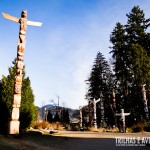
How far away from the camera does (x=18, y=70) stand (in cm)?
1291

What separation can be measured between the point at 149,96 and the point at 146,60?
5366mm

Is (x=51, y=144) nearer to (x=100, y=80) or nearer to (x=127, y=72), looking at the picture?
(x=127, y=72)

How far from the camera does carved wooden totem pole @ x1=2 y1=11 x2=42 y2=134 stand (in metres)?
12.0

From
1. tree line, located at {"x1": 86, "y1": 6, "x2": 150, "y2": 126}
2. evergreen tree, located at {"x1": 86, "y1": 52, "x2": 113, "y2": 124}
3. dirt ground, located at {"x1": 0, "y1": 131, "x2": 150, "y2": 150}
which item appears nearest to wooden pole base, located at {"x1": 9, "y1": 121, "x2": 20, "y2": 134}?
dirt ground, located at {"x1": 0, "y1": 131, "x2": 150, "y2": 150}

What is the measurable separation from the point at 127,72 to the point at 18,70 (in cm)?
2530

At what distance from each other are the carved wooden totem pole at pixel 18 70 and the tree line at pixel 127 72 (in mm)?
19223

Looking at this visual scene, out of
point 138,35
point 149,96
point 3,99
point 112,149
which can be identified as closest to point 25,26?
point 3,99

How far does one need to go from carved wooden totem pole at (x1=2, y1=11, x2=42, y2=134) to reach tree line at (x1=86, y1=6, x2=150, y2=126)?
19.2 m

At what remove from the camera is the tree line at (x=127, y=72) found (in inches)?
1216

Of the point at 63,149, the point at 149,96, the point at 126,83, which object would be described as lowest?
the point at 63,149

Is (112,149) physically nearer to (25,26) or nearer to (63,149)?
(63,149)

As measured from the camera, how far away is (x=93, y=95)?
44219 mm

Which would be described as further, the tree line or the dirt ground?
the tree line

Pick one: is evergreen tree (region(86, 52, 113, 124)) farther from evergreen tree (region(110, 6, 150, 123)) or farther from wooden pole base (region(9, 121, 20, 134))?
wooden pole base (region(9, 121, 20, 134))
